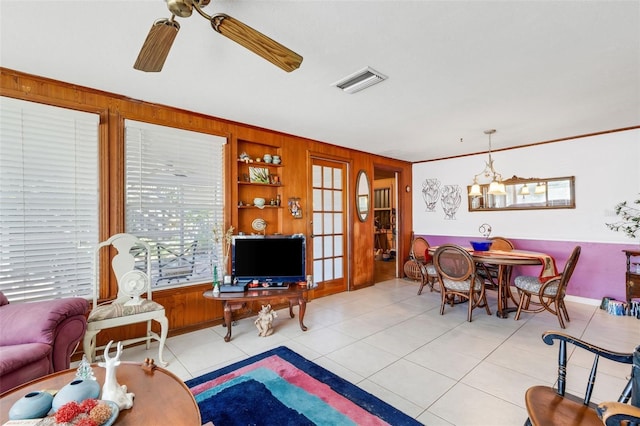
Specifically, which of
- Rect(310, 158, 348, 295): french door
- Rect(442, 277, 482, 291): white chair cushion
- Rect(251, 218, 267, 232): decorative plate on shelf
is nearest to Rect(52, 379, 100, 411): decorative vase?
Rect(251, 218, 267, 232): decorative plate on shelf

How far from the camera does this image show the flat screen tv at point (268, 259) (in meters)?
3.29

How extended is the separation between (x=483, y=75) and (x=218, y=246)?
10.5ft

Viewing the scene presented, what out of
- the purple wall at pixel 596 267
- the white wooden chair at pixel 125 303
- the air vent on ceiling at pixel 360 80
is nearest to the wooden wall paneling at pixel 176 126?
the white wooden chair at pixel 125 303

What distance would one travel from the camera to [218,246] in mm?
3457

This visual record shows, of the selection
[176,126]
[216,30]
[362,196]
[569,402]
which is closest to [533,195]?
[362,196]

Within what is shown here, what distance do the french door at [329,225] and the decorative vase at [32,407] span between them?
3.38 metres

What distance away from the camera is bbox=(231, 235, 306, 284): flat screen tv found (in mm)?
3295

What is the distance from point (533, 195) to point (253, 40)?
5.07 meters

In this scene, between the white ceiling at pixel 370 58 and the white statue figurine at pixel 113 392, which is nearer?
the white statue figurine at pixel 113 392

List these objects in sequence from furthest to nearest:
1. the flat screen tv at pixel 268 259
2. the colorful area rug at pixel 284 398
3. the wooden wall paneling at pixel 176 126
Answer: the flat screen tv at pixel 268 259
the wooden wall paneling at pixel 176 126
the colorful area rug at pixel 284 398

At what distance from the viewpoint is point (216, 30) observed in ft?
4.58

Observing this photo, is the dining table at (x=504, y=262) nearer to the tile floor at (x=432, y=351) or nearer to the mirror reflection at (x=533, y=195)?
the tile floor at (x=432, y=351)

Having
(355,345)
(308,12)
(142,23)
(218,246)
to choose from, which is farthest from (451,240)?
(142,23)

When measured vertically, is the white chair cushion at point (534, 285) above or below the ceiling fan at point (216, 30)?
below
